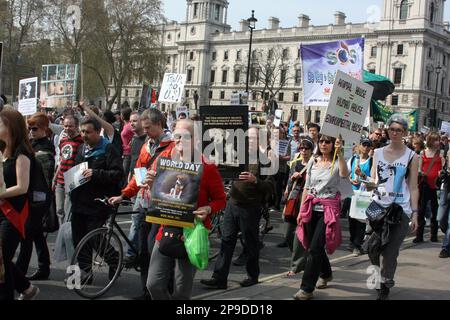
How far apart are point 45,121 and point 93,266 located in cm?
168

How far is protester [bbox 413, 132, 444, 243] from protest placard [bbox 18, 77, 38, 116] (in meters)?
6.35

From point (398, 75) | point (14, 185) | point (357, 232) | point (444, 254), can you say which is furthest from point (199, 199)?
point (398, 75)

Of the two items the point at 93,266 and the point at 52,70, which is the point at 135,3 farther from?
the point at 93,266

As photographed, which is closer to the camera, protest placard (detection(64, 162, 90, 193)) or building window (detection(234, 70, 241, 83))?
protest placard (detection(64, 162, 90, 193))

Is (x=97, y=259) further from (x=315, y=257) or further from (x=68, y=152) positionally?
(x=315, y=257)

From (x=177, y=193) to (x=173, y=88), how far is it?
1153 centimetres

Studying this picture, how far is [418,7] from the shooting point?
82562mm

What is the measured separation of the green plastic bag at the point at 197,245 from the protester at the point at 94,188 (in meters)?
1.63

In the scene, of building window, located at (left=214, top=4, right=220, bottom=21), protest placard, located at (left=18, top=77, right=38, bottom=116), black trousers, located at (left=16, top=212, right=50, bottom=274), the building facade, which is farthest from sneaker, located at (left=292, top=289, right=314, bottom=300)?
building window, located at (left=214, top=4, right=220, bottom=21)

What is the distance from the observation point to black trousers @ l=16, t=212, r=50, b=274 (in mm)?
5297

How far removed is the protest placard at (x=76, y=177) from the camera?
543 centimetres

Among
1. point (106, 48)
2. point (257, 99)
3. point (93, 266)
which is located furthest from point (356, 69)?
point (257, 99)

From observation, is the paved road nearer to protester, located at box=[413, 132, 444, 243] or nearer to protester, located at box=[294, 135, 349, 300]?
protester, located at box=[294, 135, 349, 300]

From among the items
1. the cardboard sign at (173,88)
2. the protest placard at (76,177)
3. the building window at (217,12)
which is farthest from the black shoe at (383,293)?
the building window at (217,12)
